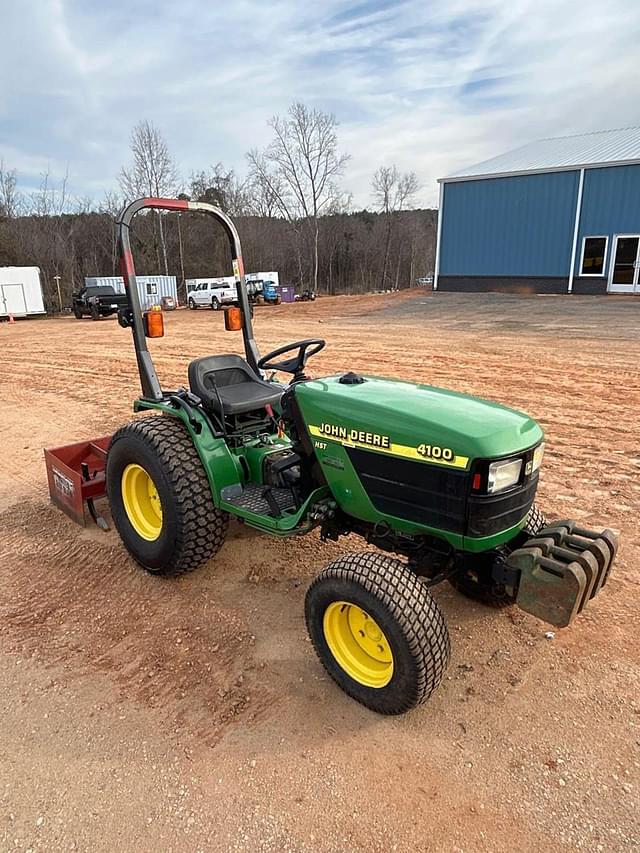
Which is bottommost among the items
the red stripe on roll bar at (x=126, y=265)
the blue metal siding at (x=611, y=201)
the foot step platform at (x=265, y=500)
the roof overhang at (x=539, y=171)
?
the foot step platform at (x=265, y=500)

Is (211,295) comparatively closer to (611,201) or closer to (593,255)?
(593,255)

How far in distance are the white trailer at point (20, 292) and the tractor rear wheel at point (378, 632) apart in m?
24.5

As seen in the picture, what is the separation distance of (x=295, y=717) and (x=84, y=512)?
2256 millimetres

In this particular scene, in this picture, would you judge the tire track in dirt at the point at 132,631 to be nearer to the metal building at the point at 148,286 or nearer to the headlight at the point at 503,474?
the headlight at the point at 503,474

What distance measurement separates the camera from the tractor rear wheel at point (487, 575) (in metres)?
2.60

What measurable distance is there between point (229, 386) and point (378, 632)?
1698 millimetres

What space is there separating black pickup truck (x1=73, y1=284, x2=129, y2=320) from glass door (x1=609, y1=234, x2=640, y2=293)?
1798 cm

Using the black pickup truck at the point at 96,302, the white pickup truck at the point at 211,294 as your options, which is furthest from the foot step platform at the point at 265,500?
the white pickup truck at the point at 211,294

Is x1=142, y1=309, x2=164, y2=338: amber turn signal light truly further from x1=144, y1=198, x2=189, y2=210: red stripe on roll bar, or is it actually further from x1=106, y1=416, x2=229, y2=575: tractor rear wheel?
x1=144, y1=198, x2=189, y2=210: red stripe on roll bar

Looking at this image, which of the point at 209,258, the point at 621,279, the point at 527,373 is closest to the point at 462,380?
the point at 527,373

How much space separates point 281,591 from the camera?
3.24m

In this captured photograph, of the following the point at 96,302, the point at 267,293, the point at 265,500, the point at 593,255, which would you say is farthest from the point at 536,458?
the point at 267,293

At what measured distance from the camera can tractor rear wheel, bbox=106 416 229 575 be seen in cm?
308

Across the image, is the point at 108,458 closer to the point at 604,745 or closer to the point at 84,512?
the point at 84,512
